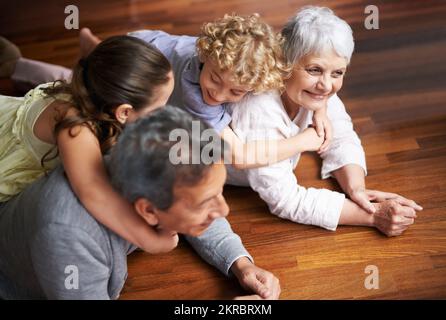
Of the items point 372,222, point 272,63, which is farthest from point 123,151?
point 372,222

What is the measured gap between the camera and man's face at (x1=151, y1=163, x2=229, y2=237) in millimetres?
1102

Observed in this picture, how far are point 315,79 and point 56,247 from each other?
0.81 meters

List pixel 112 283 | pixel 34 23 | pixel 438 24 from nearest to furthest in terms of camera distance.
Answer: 1. pixel 112 283
2. pixel 438 24
3. pixel 34 23

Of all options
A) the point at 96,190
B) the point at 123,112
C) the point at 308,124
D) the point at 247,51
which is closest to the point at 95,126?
the point at 123,112

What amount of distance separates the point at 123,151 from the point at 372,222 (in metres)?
0.85

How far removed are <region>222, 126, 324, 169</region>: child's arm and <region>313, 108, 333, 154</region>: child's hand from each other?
0.06m

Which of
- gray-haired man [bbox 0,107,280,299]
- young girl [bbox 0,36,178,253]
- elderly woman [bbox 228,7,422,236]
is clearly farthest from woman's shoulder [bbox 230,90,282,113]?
gray-haired man [bbox 0,107,280,299]

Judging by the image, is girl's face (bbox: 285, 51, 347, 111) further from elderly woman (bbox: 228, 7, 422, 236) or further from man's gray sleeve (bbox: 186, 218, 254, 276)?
man's gray sleeve (bbox: 186, 218, 254, 276)

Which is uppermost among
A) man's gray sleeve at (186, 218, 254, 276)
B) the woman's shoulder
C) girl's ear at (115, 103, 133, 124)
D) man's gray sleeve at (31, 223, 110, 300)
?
girl's ear at (115, 103, 133, 124)

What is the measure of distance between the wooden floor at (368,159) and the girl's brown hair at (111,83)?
0.49 metres

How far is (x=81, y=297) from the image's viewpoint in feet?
4.16

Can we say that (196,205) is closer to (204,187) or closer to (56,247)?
(204,187)

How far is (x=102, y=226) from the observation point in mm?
1238

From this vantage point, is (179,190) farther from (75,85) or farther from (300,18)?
(300,18)
